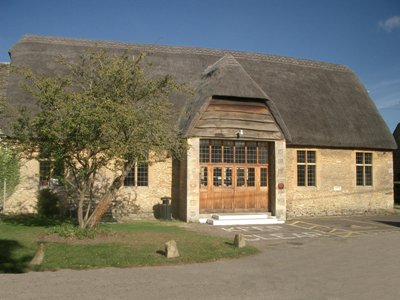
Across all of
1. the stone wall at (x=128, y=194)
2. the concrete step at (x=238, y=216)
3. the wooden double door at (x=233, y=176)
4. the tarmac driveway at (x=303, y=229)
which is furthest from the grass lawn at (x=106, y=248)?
the wooden double door at (x=233, y=176)

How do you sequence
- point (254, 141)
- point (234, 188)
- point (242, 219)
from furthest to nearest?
point (254, 141)
point (234, 188)
point (242, 219)

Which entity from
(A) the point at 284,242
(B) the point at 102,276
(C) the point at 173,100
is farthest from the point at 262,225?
(B) the point at 102,276

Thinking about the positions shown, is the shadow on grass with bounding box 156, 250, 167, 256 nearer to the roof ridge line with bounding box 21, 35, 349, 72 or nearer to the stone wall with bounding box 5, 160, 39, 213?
the stone wall with bounding box 5, 160, 39, 213

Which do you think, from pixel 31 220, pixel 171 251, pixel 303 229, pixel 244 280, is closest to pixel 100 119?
pixel 171 251

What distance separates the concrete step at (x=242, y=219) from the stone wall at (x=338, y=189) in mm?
2602

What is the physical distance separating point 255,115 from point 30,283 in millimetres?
13406

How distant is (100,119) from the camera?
38.5 feet

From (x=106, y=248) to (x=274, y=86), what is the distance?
1515 centimetres

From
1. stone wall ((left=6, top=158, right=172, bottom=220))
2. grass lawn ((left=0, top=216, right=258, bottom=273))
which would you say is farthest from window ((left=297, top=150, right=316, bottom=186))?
grass lawn ((left=0, top=216, right=258, bottom=273))

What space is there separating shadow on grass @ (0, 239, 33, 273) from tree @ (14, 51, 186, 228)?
93.6 inches

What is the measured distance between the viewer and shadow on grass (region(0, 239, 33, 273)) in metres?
9.07

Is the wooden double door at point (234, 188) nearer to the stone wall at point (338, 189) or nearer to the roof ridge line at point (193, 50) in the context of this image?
the stone wall at point (338, 189)

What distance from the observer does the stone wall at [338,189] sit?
21.5m

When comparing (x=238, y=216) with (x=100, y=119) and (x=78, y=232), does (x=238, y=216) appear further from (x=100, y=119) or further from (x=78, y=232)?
(x=100, y=119)
